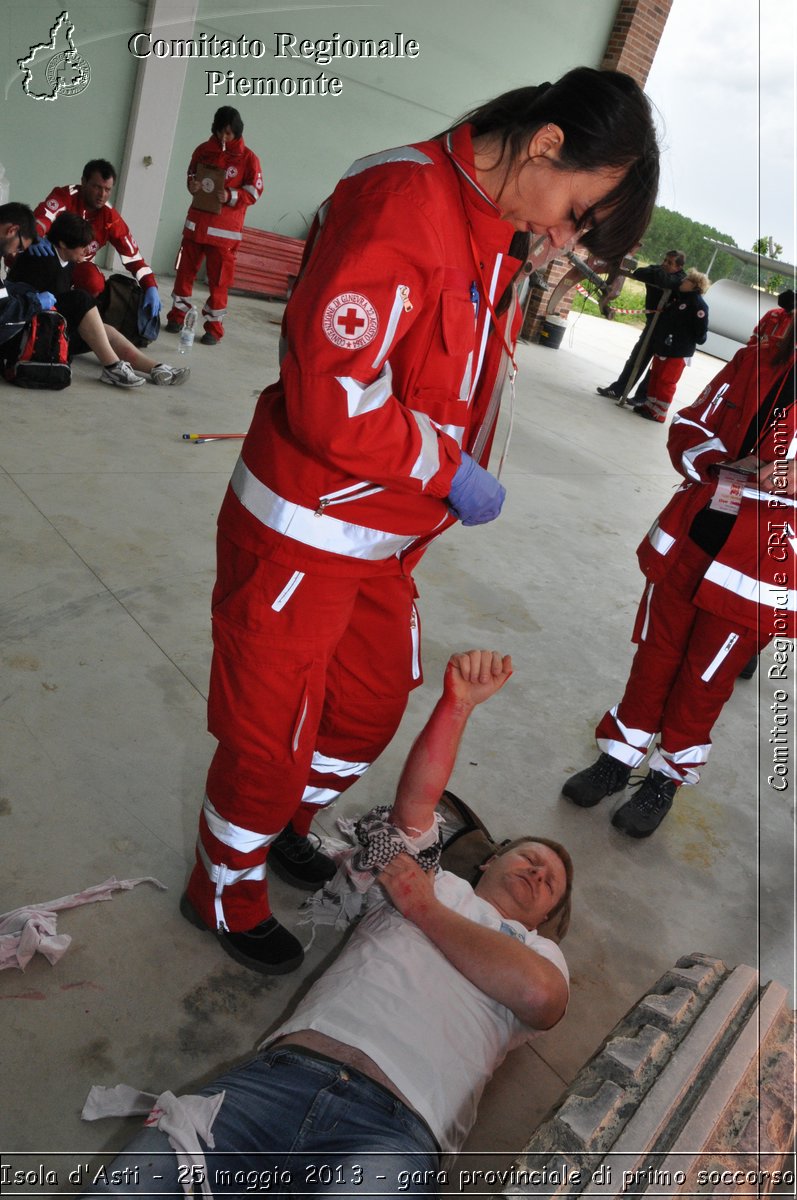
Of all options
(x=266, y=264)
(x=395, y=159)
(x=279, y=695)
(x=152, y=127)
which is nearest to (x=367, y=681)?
(x=279, y=695)

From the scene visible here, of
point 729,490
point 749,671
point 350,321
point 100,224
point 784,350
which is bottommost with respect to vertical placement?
point 749,671

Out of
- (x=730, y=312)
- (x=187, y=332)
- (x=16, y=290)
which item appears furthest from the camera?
(x=730, y=312)

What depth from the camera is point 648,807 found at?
9.50ft

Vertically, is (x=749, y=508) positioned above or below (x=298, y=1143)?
above

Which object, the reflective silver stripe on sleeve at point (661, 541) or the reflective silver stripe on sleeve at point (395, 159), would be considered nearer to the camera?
the reflective silver stripe on sleeve at point (395, 159)

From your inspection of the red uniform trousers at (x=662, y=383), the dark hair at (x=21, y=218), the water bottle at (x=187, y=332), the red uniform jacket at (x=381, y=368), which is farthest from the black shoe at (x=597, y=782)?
the red uniform trousers at (x=662, y=383)

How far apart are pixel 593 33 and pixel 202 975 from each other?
12206mm

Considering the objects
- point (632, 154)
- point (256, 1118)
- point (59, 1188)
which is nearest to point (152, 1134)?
point (256, 1118)

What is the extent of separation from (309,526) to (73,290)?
169 inches

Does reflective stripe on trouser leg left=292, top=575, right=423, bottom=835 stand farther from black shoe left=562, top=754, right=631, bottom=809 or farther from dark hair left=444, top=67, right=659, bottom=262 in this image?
black shoe left=562, top=754, right=631, bottom=809

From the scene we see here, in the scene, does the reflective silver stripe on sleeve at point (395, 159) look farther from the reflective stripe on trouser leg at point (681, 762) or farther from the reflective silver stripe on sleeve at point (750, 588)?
the reflective stripe on trouser leg at point (681, 762)

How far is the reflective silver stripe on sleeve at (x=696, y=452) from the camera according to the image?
2.63 m

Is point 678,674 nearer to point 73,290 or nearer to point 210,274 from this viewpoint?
point 73,290

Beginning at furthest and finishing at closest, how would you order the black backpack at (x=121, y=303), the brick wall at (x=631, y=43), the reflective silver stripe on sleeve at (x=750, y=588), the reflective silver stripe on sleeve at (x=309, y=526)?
the brick wall at (x=631, y=43) → the black backpack at (x=121, y=303) → the reflective silver stripe on sleeve at (x=750, y=588) → the reflective silver stripe on sleeve at (x=309, y=526)
